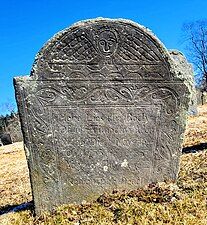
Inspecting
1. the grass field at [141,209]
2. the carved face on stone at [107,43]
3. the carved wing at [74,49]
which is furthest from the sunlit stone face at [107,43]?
the grass field at [141,209]

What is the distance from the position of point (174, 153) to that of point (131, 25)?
1896 mm

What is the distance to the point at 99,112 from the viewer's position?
5789 mm

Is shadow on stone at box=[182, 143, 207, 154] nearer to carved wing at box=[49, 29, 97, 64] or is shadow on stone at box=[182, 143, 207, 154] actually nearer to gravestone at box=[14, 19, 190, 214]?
gravestone at box=[14, 19, 190, 214]

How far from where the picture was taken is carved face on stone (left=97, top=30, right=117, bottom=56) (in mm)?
5609

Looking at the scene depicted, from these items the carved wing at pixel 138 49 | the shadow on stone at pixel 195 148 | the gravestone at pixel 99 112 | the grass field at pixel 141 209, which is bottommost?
the grass field at pixel 141 209

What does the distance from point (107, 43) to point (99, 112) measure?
950 mm

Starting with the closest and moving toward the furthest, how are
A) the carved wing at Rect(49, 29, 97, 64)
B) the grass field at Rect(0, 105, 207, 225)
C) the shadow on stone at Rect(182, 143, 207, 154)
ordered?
the grass field at Rect(0, 105, 207, 225)
the carved wing at Rect(49, 29, 97, 64)
the shadow on stone at Rect(182, 143, 207, 154)

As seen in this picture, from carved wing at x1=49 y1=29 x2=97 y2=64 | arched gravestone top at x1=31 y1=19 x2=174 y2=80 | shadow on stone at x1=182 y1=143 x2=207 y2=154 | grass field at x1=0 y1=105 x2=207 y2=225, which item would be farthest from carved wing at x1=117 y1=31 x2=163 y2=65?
shadow on stone at x1=182 y1=143 x2=207 y2=154

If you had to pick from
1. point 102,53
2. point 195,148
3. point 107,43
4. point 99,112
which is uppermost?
point 107,43

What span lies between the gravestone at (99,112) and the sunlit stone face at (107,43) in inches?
0.5

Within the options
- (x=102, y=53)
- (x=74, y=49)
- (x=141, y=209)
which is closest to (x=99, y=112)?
(x=102, y=53)

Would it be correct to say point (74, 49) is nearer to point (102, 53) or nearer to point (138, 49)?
point (102, 53)

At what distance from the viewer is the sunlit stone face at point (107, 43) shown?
18.4 feet

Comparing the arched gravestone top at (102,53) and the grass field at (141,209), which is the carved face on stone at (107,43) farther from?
the grass field at (141,209)
